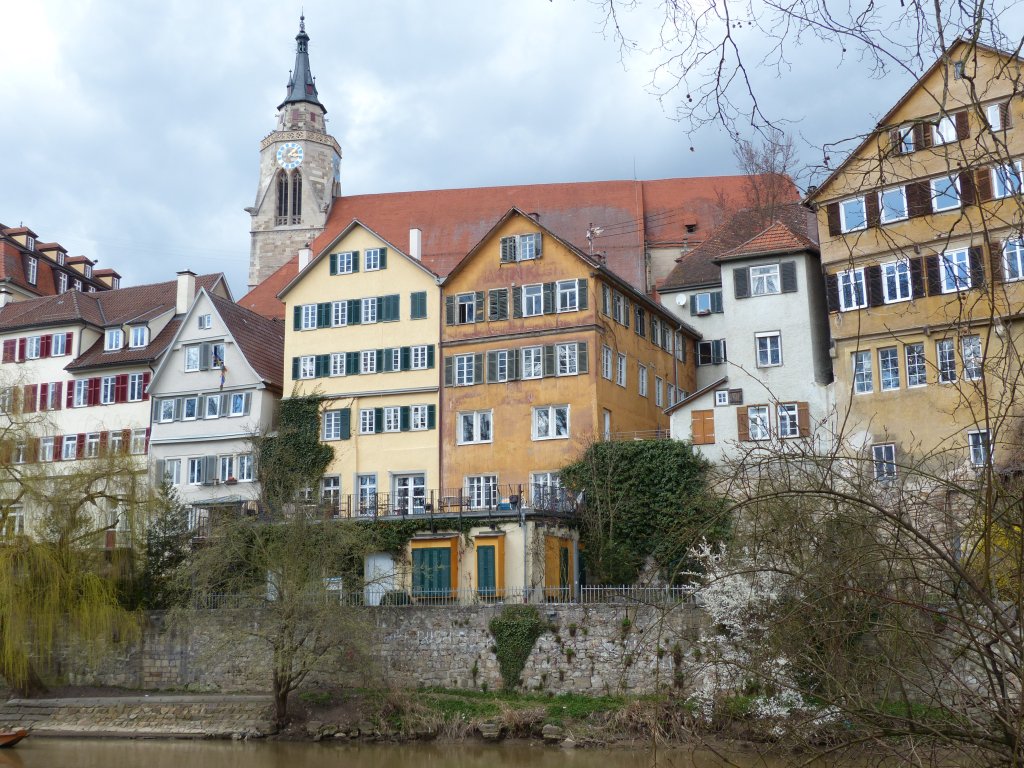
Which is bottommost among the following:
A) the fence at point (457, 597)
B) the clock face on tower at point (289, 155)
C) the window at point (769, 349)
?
the fence at point (457, 597)

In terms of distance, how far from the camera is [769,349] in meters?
37.8

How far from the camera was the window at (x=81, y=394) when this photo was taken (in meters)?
49.1

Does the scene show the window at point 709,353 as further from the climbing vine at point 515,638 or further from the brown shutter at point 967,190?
the brown shutter at point 967,190

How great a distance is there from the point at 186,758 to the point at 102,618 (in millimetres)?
7101

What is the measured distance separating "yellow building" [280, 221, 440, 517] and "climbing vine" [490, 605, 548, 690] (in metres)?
8.97

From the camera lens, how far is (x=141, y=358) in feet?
158

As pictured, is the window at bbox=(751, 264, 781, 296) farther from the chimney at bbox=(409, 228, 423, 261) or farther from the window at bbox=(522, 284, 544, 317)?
the chimney at bbox=(409, 228, 423, 261)

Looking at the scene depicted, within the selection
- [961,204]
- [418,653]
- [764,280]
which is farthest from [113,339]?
[961,204]

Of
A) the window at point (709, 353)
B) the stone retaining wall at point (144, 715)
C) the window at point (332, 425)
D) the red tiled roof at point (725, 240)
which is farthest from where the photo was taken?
the window at point (709, 353)

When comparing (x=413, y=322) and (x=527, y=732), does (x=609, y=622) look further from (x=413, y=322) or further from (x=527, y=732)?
(x=413, y=322)

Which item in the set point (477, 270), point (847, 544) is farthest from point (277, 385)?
point (847, 544)

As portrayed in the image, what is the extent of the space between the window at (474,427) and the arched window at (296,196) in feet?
123

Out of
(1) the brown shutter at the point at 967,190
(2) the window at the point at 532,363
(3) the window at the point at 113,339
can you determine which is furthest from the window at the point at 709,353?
(1) the brown shutter at the point at 967,190

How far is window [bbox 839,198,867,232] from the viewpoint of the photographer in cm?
492
